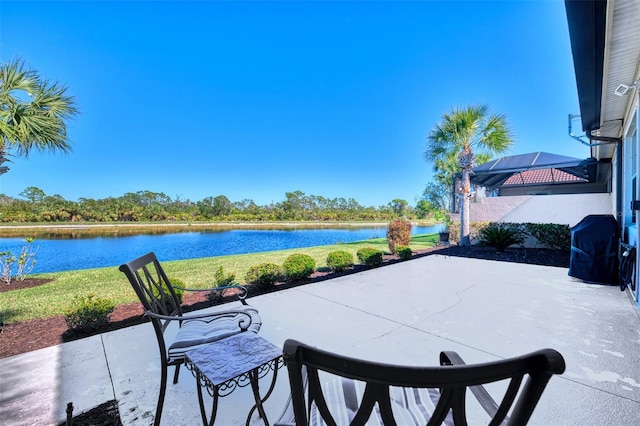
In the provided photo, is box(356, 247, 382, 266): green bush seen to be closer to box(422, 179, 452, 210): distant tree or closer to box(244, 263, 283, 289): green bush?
box(244, 263, 283, 289): green bush

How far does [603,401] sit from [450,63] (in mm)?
12097

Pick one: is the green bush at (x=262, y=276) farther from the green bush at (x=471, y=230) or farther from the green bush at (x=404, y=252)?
the green bush at (x=471, y=230)

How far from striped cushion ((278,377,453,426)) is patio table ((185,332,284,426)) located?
0.33 meters

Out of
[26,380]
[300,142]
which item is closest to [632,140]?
[26,380]

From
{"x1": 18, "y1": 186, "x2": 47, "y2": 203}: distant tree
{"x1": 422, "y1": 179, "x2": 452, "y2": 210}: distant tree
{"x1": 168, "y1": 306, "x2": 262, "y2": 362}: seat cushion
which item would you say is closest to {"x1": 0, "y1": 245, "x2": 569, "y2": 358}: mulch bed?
{"x1": 168, "y1": 306, "x2": 262, "y2": 362}: seat cushion

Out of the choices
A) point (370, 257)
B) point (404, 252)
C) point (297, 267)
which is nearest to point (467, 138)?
point (404, 252)

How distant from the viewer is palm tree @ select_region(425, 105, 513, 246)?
339 inches

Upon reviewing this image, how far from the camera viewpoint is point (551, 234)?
8.23 meters

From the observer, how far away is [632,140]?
4.12 m

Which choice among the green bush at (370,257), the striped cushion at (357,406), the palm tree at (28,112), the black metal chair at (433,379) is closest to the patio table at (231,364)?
the striped cushion at (357,406)

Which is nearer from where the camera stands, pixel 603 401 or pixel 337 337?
pixel 603 401

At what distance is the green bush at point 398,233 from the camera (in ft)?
27.3

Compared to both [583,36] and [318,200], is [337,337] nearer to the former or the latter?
[583,36]

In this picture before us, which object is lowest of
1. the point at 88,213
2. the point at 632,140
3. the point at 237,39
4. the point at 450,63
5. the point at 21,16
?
the point at 88,213
